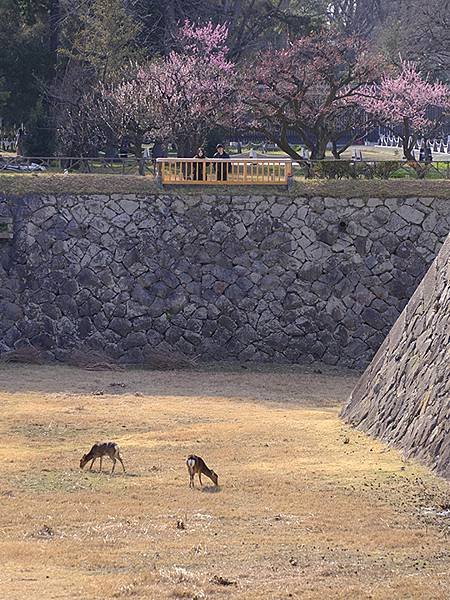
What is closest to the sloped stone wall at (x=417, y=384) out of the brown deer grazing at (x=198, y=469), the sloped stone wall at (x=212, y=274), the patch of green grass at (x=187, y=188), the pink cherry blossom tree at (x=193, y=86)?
the brown deer grazing at (x=198, y=469)

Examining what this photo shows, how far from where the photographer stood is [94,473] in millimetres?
18734

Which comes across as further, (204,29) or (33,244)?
(204,29)

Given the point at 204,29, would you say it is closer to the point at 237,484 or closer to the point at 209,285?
the point at 209,285

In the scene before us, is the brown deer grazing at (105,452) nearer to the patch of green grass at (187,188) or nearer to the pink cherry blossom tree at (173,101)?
the patch of green grass at (187,188)

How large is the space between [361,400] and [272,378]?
26.3 feet

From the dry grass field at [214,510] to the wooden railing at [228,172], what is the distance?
9084mm

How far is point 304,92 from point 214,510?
27.5 metres

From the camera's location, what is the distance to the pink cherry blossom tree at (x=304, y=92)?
4203 centimetres

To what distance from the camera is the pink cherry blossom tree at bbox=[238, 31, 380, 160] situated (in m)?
42.0

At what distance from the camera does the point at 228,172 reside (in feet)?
111

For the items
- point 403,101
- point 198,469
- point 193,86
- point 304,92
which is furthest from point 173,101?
point 198,469

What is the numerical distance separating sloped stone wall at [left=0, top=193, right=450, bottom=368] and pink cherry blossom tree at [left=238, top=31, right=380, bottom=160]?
27.5ft

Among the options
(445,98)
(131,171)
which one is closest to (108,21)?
(131,171)

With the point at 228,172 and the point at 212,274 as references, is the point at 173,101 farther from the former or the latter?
the point at 212,274
